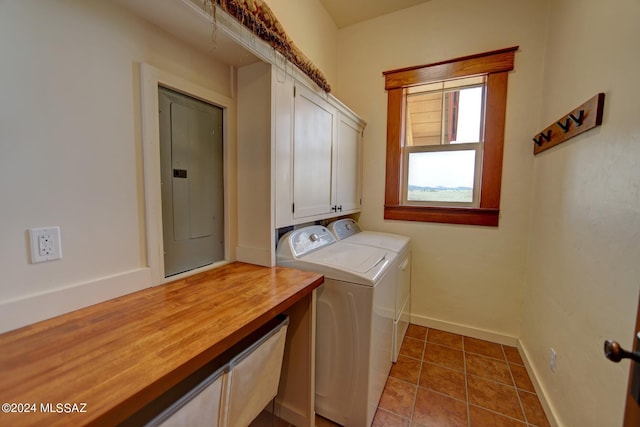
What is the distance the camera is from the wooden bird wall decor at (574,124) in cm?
116

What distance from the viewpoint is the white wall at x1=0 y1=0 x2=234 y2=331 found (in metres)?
0.83

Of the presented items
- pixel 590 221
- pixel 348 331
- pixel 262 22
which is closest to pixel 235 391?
pixel 348 331

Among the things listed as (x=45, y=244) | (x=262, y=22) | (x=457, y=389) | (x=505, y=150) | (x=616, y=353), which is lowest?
(x=457, y=389)

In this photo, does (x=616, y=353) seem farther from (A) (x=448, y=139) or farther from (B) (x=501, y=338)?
(A) (x=448, y=139)

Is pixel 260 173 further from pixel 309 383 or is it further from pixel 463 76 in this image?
pixel 463 76

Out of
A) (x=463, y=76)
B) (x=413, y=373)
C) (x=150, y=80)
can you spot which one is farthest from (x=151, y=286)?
(x=463, y=76)

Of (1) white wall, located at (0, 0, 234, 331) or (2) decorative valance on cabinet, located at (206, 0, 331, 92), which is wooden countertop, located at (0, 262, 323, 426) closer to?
(1) white wall, located at (0, 0, 234, 331)

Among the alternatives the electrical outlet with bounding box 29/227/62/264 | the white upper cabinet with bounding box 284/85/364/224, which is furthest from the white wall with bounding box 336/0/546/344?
the electrical outlet with bounding box 29/227/62/264

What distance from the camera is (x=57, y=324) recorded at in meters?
0.87

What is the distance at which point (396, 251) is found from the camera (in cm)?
194

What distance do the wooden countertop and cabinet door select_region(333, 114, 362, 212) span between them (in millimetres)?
1195

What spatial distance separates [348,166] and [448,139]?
3.31ft

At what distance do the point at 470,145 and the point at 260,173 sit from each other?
77.6 inches

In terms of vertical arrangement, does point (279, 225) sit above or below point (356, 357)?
above
